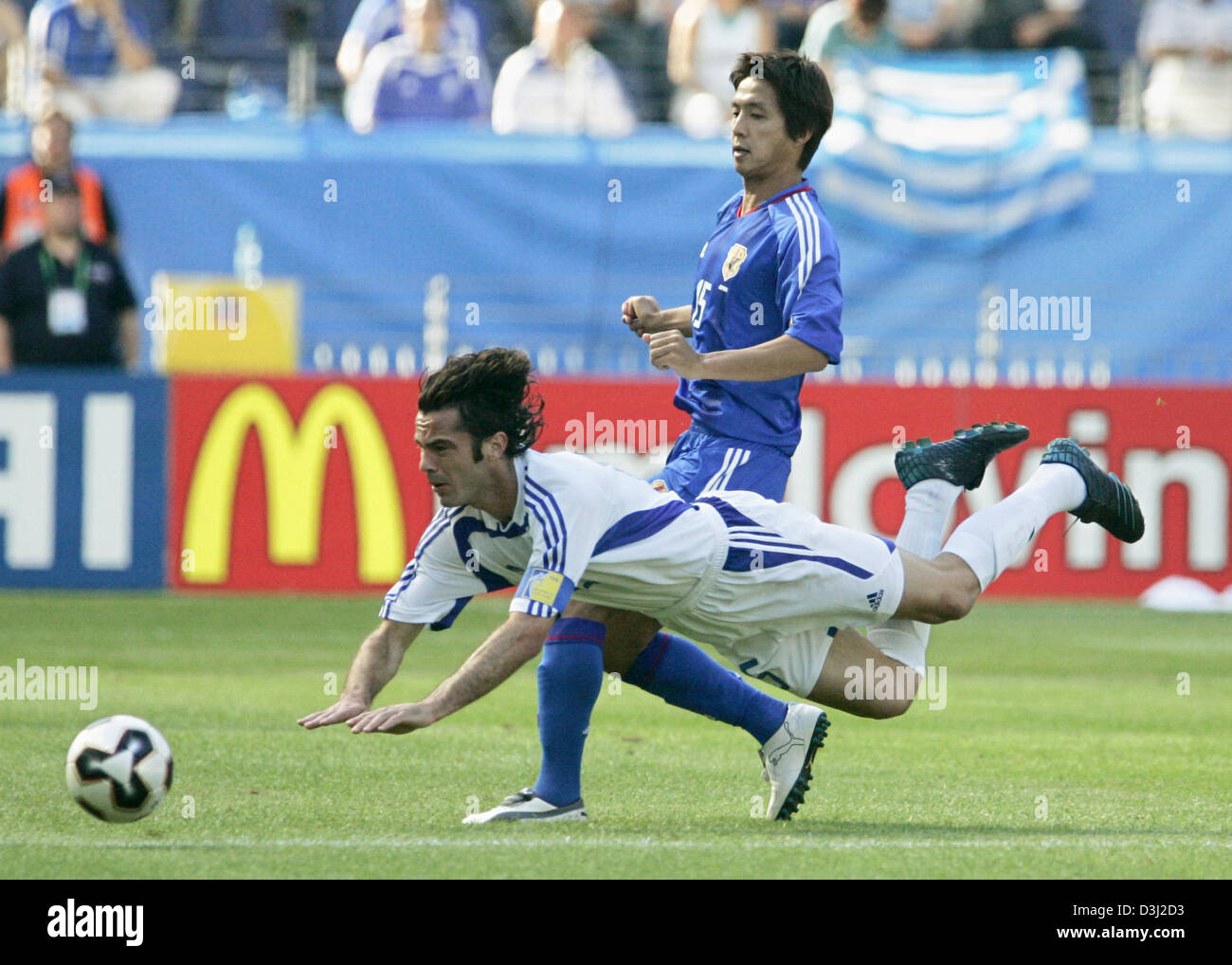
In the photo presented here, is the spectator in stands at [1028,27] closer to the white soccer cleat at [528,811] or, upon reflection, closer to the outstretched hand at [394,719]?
the white soccer cleat at [528,811]

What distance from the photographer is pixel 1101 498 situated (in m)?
7.33

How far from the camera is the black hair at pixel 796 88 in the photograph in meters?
6.77

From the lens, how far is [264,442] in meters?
13.9

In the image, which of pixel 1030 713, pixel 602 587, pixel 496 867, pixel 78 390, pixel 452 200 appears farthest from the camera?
pixel 452 200

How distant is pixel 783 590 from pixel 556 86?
1042cm

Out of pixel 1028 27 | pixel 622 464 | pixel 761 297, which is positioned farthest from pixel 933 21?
pixel 761 297

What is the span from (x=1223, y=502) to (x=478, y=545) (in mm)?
9196

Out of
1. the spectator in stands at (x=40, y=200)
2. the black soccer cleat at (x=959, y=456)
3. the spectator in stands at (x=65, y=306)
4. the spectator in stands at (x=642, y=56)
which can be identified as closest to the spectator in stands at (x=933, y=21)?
the spectator in stands at (x=642, y=56)

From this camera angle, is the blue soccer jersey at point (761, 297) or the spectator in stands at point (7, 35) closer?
the blue soccer jersey at point (761, 297)

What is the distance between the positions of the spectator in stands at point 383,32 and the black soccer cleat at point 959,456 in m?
9.94

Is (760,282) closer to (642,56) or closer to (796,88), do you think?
(796,88)

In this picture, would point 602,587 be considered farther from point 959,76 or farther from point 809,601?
point 959,76

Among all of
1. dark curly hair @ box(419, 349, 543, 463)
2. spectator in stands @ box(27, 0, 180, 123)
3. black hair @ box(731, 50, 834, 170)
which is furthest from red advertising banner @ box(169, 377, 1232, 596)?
dark curly hair @ box(419, 349, 543, 463)
